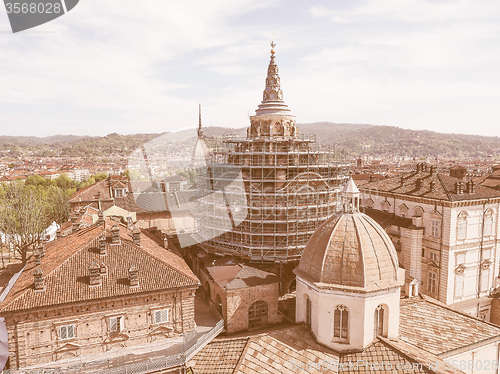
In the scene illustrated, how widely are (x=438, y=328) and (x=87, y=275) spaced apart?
24.2 metres

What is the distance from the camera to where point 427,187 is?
130 feet

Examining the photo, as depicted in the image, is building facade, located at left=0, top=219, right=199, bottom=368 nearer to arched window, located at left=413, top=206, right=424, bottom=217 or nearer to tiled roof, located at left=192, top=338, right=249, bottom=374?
tiled roof, located at left=192, top=338, right=249, bottom=374

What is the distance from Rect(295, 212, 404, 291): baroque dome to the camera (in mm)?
21781

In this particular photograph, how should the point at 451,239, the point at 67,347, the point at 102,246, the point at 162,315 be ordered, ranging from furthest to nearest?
the point at 451,239 → the point at 102,246 → the point at 162,315 → the point at 67,347

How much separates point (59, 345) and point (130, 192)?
34972mm

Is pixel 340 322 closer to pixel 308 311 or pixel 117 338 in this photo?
pixel 308 311

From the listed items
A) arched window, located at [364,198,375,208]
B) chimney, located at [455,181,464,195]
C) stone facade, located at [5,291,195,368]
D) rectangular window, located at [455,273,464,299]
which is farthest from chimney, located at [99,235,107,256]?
rectangular window, located at [455,273,464,299]

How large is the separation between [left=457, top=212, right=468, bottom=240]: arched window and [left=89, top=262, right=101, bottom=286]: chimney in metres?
33.8

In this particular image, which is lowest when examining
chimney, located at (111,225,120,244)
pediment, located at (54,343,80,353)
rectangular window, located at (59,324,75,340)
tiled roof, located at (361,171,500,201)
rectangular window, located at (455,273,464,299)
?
rectangular window, located at (455,273,464,299)

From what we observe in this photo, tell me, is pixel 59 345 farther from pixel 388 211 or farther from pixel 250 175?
pixel 388 211

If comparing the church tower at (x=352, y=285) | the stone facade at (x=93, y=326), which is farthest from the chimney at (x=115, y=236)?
the church tower at (x=352, y=285)

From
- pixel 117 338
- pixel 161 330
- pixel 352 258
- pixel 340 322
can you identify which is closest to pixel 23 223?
pixel 117 338

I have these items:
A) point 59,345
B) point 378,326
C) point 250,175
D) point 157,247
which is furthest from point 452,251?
point 59,345

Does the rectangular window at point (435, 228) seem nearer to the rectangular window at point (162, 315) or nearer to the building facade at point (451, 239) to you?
the building facade at point (451, 239)
